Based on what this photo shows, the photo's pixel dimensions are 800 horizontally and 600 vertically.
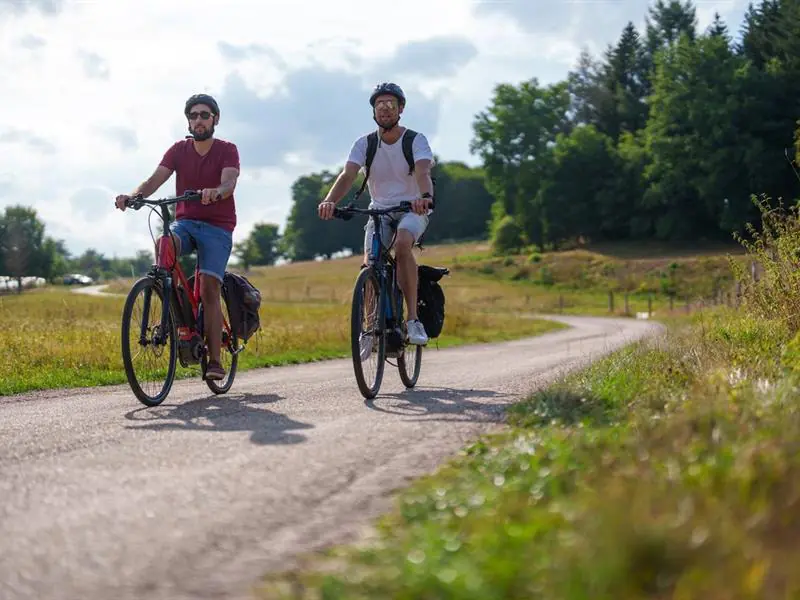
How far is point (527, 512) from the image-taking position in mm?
3143

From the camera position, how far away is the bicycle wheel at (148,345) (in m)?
7.13

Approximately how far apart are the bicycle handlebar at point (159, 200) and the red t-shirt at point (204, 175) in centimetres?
37

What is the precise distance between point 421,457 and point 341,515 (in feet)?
3.60

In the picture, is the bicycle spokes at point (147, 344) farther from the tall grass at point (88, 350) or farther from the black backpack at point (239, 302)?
the tall grass at point (88, 350)

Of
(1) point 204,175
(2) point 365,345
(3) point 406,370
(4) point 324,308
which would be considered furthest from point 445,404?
(4) point 324,308

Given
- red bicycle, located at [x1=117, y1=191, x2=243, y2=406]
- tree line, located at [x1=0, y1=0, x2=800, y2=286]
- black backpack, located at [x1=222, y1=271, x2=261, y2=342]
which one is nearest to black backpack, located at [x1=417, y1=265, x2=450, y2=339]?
black backpack, located at [x1=222, y1=271, x2=261, y2=342]

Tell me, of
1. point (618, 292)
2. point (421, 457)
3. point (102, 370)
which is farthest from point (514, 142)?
point (421, 457)

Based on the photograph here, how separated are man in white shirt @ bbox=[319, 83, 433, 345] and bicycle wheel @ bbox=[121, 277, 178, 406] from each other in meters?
1.37

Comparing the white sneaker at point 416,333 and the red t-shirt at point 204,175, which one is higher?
the red t-shirt at point 204,175

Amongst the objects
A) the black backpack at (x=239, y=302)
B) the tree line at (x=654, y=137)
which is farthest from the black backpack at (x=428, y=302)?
the tree line at (x=654, y=137)

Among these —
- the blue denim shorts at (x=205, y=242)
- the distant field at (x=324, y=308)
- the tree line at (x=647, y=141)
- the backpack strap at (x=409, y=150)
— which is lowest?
the distant field at (x=324, y=308)

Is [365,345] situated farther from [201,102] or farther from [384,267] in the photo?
[201,102]

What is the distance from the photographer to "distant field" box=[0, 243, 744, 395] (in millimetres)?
11859

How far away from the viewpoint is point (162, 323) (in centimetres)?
744
